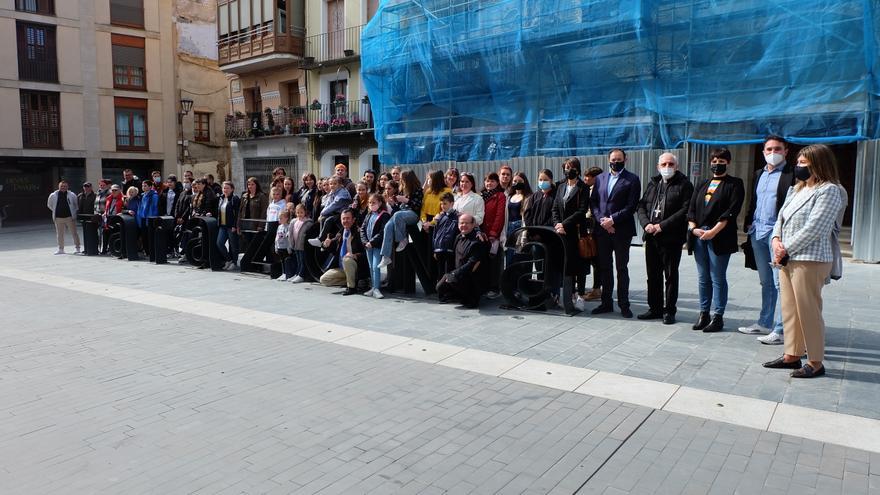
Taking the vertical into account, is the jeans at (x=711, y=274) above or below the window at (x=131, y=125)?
below

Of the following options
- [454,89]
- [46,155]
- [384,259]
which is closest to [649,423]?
[384,259]

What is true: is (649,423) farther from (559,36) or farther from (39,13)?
(39,13)

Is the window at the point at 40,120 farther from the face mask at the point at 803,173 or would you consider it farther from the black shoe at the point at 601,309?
the face mask at the point at 803,173

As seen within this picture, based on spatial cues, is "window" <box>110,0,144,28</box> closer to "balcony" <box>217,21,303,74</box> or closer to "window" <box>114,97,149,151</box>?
"window" <box>114,97,149,151</box>

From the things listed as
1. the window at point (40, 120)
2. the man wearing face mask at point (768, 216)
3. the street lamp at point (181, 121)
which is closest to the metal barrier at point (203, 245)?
the man wearing face mask at point (768, 216)

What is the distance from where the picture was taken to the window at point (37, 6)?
95.9 ft

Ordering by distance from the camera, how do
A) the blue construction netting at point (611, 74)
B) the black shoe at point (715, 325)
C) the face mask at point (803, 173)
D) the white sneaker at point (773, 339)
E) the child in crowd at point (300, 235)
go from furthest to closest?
the blue construction netting at point (611, 74) → the child in crowd at point (300, 235) → the black shoe at point (715, 325) → the white sneaker at point (773, 339) → the face mask at point (803, 173)

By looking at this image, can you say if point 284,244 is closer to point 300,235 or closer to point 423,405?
point 300,235

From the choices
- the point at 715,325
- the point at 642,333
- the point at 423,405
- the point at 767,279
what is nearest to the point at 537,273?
the point at 642,333

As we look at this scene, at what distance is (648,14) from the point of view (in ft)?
42.1

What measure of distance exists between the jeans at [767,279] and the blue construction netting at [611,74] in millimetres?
6454

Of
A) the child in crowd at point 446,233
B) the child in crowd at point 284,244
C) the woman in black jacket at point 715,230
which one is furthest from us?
the child in crowd at point 284,244

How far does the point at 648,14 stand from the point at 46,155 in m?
28.6

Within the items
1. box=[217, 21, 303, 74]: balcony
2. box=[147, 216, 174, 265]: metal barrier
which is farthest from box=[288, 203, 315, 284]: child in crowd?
box=[217, 21, 303, 74]: balcony
